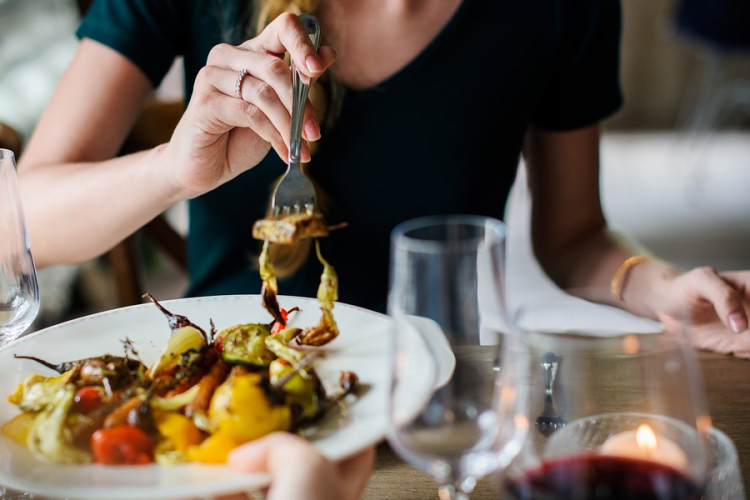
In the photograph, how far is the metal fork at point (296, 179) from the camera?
29.8 inches

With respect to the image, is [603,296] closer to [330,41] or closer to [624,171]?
[330,41]

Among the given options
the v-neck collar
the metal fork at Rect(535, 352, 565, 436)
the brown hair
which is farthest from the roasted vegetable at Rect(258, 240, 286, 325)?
the v-neck collar

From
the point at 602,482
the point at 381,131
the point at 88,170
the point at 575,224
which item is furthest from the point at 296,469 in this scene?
the point at 575,224

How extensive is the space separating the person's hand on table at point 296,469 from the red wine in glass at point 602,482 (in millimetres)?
110

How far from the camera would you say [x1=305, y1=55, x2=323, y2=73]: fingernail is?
0.72 metres

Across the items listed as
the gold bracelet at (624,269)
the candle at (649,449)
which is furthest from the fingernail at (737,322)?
the candle at (649,449)

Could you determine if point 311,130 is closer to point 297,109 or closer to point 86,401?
point 297,109

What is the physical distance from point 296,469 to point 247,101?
408mm

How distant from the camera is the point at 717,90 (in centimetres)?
459

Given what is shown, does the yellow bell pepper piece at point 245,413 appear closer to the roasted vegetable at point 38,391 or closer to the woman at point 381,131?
the roasted vegetable at point 38,391

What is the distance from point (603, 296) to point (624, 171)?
399cm

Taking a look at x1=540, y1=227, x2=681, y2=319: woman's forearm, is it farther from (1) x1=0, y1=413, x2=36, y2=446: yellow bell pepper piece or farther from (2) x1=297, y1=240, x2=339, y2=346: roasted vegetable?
(1) x1=0, y1=413, x2=36, y2=446: yellow bell pepper piece

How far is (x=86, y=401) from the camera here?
0.61 metres

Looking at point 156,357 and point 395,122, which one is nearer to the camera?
point 156,357
